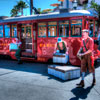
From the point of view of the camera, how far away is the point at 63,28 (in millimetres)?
8344

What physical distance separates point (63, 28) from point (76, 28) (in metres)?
0.73

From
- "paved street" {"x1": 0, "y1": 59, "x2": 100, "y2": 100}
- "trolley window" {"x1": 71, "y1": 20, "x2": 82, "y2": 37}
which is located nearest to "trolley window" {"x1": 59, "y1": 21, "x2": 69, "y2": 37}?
"trolley window" {"x1": 71, "y1": 20, "x2": 82, "y2": 37}

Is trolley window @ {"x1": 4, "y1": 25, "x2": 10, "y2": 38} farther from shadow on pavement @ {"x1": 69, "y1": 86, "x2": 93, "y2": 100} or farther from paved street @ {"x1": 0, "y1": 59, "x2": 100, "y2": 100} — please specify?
shadow on pavement @ {"x1": 69, "y1": 86, "x2": 93, "y2": 100}

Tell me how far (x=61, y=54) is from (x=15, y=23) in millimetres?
4233

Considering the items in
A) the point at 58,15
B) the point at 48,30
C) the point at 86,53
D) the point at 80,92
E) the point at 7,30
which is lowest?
the point at 80,92

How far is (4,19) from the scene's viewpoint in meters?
10.8

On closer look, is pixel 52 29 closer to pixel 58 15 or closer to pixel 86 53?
pixel 58 15

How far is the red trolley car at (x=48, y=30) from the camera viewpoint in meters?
7.96

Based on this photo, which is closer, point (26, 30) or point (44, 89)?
point (44, 89)

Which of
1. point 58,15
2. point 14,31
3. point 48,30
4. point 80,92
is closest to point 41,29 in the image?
point 48,30

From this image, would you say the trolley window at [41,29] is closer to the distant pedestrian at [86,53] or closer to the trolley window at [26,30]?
the trolley window at [26,30]

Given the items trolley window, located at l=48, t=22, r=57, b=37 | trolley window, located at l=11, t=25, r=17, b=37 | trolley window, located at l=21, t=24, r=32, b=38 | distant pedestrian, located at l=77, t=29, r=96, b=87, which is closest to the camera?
distant pedestrian, located at l=77, t=29, r=96, b=87

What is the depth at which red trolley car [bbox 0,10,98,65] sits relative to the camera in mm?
7965

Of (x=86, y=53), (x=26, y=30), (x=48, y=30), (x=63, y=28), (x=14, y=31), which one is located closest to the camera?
(x=86, y=53)
